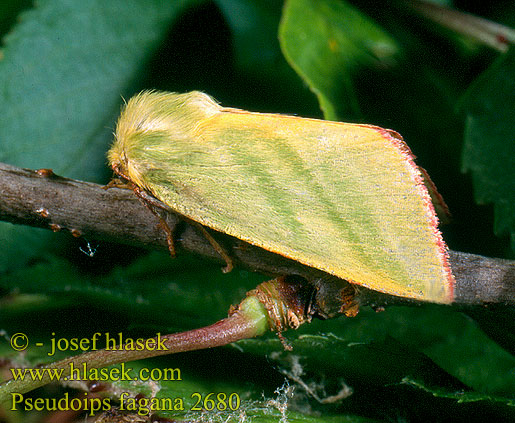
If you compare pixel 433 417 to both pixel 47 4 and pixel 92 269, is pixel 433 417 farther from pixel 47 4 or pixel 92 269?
pixel 47 4

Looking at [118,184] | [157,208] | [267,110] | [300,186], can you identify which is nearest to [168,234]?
[157,208]

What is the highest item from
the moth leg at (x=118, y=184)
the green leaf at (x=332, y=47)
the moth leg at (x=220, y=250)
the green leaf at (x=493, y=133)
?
the green leaf at (x=332, y=47)

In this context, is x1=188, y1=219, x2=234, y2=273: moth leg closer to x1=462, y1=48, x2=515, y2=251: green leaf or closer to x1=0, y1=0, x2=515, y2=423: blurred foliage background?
x1=0, y1=0, x2=515, y2=423: blurred foliage background

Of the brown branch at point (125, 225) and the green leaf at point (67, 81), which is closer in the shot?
the brown branch at point (125, 225)

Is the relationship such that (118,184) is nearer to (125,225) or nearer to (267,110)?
(125,225)

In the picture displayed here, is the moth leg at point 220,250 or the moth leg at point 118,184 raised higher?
the moth leg at point 118,184

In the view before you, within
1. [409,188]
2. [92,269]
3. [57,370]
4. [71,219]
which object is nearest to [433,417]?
[409,188]

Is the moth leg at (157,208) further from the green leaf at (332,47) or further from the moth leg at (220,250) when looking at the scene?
the green leaf at (332,47)

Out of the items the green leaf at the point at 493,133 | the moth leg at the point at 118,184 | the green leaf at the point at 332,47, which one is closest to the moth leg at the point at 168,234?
the moth leg at the point at 118,184
